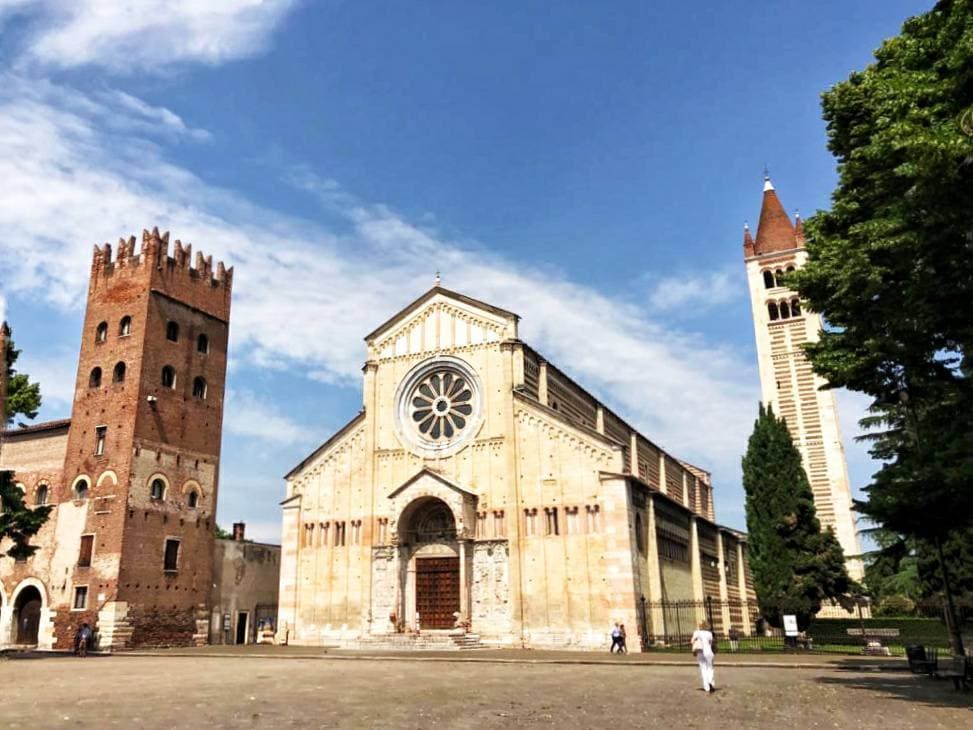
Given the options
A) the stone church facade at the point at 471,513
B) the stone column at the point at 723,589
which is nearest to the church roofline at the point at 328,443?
the stone church facade at the point at 471,513

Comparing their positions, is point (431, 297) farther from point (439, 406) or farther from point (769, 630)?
point (769, 630)

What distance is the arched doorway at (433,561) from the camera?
32156 millimetres

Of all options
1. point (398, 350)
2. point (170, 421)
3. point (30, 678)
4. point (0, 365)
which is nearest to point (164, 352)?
point (170, 421)

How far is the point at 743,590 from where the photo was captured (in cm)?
4762

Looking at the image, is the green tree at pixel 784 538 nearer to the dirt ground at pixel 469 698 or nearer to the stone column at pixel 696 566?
the stone column at pixel 696 566

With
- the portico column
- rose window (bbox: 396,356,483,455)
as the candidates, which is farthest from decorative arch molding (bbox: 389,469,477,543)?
rose window (bbox: 396,356,483,455)

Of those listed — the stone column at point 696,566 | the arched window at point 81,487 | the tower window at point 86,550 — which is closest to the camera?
the tower window at point 86,550

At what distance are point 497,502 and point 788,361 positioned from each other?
32904 millimetres

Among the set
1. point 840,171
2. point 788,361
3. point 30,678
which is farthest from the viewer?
point 788,361

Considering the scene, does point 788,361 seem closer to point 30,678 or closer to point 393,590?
point 393,590

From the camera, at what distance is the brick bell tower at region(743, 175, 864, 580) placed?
51719 millimetres

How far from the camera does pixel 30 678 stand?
19.0m

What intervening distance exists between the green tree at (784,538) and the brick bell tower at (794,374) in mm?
15118

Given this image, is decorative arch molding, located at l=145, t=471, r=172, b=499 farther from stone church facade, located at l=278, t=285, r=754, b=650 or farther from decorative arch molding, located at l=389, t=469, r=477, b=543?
decorative arch molding, located at l=389, t=469, r=477, b=543
